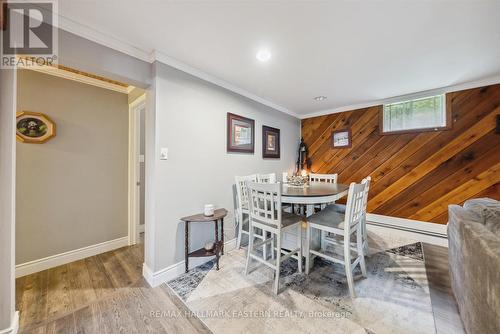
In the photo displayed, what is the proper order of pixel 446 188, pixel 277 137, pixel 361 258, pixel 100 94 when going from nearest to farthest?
pixel 361 258 < pixel 100 94 < pixel 446 188 < pixel 277 137

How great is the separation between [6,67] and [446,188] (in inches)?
193

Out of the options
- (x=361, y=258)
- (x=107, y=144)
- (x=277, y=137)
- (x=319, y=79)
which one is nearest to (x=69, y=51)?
(x=107, y=144)

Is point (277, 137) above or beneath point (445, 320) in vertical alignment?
above

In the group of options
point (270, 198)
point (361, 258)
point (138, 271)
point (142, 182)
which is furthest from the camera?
point (142, 182)

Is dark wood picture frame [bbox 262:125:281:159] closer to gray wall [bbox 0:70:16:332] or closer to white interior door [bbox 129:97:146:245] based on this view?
white interior door [bbox 129:97:146:245]

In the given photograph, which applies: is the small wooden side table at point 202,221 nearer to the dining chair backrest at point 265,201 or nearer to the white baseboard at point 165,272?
the white baseboard at point 165,272

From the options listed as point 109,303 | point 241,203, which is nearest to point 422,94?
point 241,203

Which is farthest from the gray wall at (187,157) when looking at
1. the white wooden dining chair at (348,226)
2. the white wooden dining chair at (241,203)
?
the white wooden dining chair at (348,226)

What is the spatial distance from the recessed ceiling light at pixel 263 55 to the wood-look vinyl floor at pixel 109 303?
245 centimetres

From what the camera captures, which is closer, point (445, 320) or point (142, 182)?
point (445, 320)

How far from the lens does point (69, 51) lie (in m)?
1.48

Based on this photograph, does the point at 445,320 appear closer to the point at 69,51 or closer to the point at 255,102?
the point at 255,102

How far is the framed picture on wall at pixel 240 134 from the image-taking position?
260 cm

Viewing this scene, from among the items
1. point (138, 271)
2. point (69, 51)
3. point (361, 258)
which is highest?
point (69, 51)
